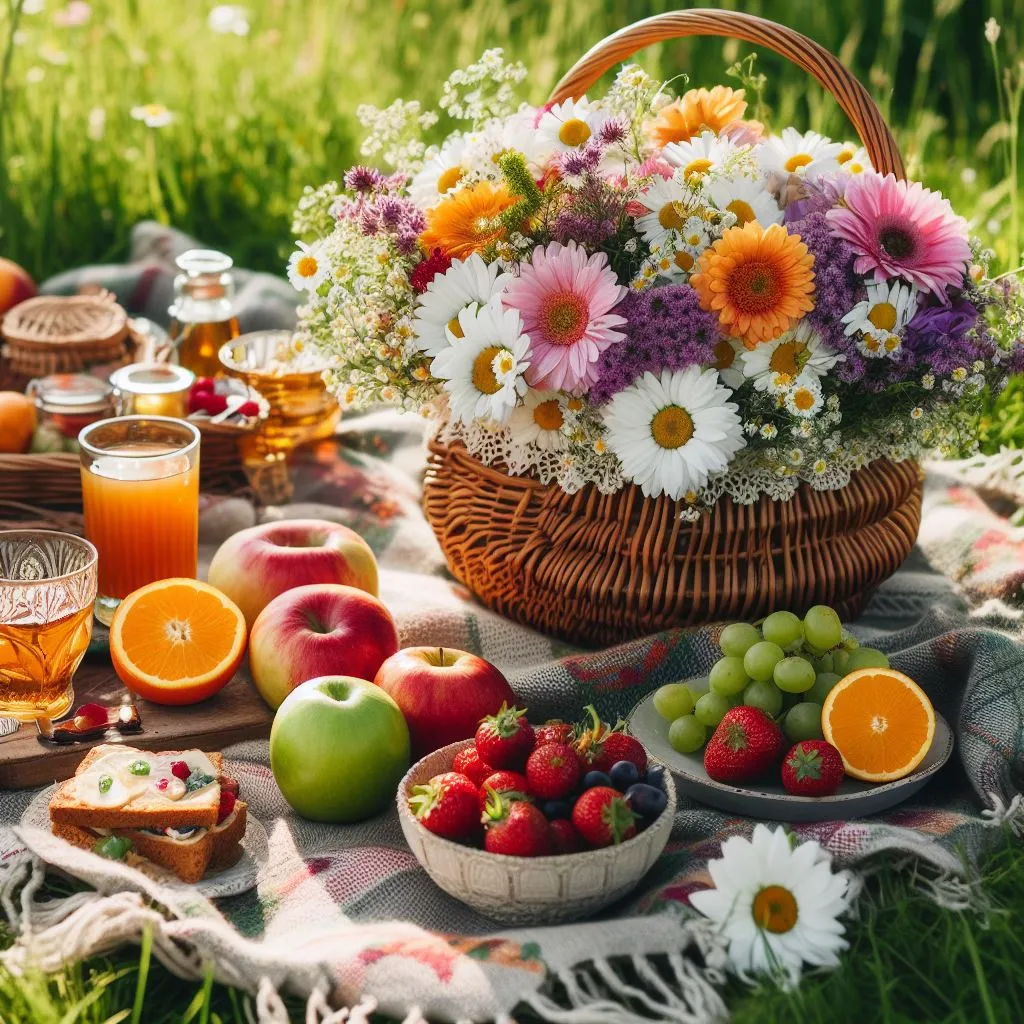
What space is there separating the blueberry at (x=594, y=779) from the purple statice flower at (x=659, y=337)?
583 millimetres

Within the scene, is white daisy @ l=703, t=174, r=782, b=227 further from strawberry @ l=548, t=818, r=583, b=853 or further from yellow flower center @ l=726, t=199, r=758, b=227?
strawberry @ l=548, t=818, r=583, b=853

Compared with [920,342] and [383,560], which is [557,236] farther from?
[383,560]

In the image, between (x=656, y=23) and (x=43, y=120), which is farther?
(x=43, y=120)

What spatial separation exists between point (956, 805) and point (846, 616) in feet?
1.64

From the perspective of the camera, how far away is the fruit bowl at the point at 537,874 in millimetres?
1729

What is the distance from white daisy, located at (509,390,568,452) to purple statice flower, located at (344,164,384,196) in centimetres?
46

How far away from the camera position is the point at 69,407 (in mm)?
2740

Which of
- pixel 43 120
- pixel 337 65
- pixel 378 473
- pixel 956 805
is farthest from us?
pixel 337 65

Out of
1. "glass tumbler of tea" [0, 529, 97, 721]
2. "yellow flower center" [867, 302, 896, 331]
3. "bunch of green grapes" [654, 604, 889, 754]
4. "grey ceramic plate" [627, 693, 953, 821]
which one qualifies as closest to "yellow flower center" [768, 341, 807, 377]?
"yellow flower center" [867, 302, 896, 331]

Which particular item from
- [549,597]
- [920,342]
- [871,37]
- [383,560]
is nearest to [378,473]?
[383,560]

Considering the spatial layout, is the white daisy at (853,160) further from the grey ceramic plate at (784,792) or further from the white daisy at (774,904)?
the white daisy at (774,904)

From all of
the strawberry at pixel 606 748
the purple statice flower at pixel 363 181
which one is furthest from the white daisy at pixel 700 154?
the strawberry at pixel 606 748

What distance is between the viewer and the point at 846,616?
2488mm

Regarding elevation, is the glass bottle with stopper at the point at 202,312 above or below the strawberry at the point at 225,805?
above
